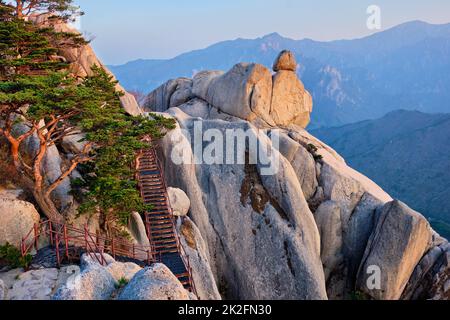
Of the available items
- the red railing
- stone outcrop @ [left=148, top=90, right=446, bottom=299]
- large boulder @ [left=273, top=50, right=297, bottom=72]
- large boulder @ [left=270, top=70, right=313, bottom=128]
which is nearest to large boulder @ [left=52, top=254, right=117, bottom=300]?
the red railing

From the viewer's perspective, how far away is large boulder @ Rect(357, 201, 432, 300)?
89.6 feet

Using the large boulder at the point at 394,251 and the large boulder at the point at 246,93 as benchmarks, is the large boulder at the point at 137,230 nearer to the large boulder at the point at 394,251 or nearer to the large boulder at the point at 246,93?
the large boulder at the point at 394,251

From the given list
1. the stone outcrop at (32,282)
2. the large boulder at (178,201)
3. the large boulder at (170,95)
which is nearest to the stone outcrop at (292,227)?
the large boulder at (178,201)

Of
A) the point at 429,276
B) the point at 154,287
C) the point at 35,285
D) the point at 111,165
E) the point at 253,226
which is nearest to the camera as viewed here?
the point at 154,287

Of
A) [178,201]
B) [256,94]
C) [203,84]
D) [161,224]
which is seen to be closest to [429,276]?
[178,201]

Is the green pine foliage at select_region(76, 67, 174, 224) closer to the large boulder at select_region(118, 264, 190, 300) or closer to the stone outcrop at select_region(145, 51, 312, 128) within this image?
the large boulder at select_region(118, 264, 190, 300)

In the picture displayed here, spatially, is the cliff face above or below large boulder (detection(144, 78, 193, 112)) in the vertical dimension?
below

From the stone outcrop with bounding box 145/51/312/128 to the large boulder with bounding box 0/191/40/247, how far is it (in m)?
22.5

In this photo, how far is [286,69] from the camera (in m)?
41.0

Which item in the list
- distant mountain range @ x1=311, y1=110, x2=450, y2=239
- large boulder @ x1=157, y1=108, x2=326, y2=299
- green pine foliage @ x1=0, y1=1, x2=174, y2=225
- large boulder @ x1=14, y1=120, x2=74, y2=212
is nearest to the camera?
green pine foliage @ x1=0, y1=1, x2=174, y2=225

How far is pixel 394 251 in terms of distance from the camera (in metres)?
27.4

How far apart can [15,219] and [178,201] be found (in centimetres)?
946

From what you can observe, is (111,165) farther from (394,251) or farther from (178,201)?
(394,251)

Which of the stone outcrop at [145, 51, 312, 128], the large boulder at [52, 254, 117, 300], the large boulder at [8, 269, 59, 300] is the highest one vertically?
the stone outcrop at [145, 51, 312, 128]
